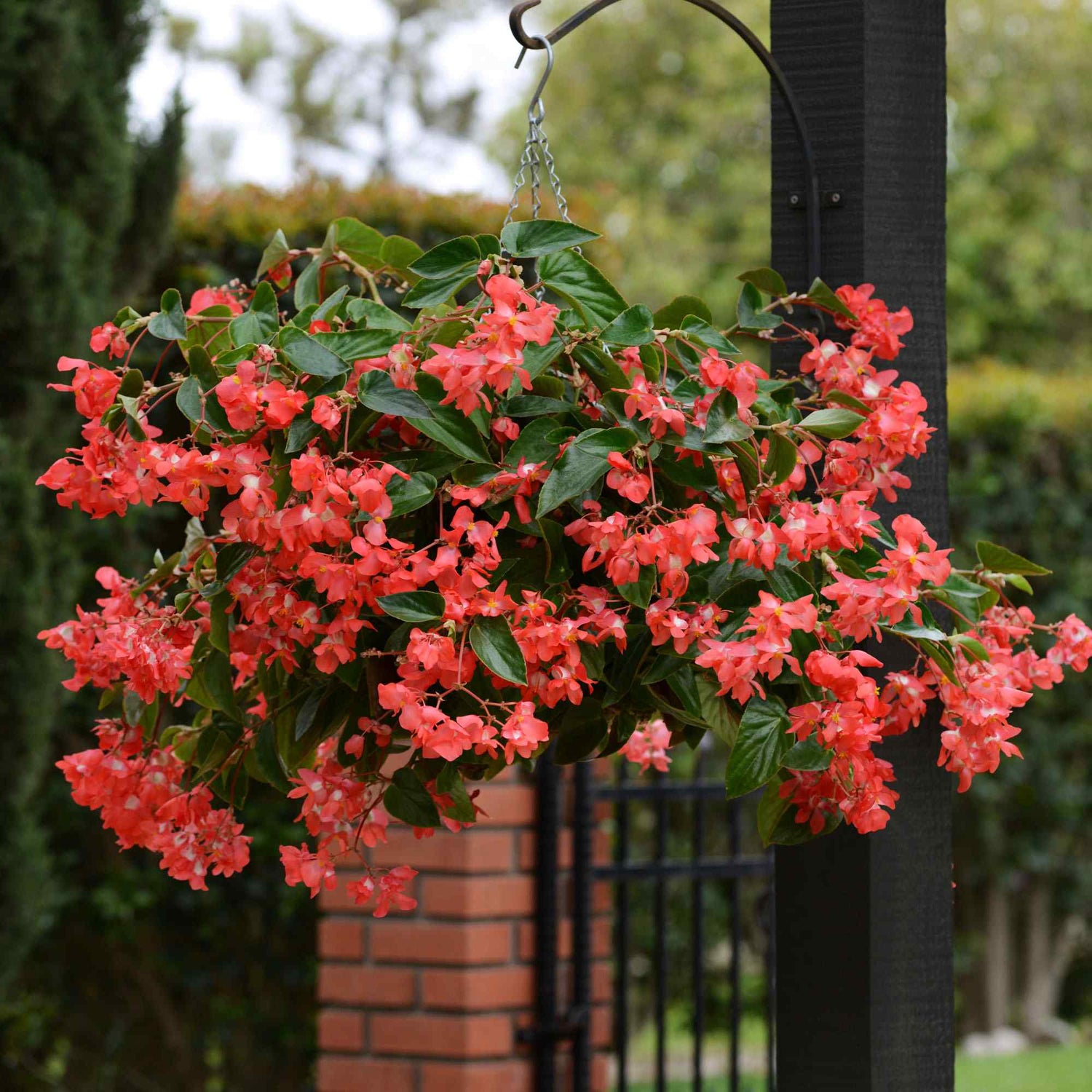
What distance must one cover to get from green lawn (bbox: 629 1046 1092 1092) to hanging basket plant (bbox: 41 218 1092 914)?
3252 mm

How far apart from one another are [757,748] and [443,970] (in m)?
1.66

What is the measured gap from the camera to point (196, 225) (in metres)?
3.42

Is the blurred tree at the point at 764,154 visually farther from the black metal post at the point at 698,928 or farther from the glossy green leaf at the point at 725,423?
the glossy green leaf at the point at 725,423

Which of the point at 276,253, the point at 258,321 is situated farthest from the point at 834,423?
the point at 276,253

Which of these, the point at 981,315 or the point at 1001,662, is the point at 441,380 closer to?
the point at 1001,662

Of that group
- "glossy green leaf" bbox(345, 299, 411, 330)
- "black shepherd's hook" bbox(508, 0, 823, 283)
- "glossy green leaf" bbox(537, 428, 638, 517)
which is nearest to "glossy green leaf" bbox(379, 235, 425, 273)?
"glossy green leaf" bbox(345, 299, 411, 330)

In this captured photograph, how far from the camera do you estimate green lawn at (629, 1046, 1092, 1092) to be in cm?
459

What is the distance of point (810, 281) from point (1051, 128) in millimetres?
11162

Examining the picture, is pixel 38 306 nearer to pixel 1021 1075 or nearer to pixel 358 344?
pixel 358 344

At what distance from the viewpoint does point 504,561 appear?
1159 millimetres

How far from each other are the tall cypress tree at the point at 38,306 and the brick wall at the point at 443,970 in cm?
69

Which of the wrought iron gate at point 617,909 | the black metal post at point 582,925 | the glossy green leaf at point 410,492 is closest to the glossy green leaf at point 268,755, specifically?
the glossy green leaf at point 410,492

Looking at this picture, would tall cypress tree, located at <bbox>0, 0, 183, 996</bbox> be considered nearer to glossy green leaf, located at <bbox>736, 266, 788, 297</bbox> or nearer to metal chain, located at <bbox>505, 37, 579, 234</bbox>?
metal chain, located at <bbox>505, 37, 579, 234</bbox>

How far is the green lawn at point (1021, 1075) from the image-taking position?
459cm
